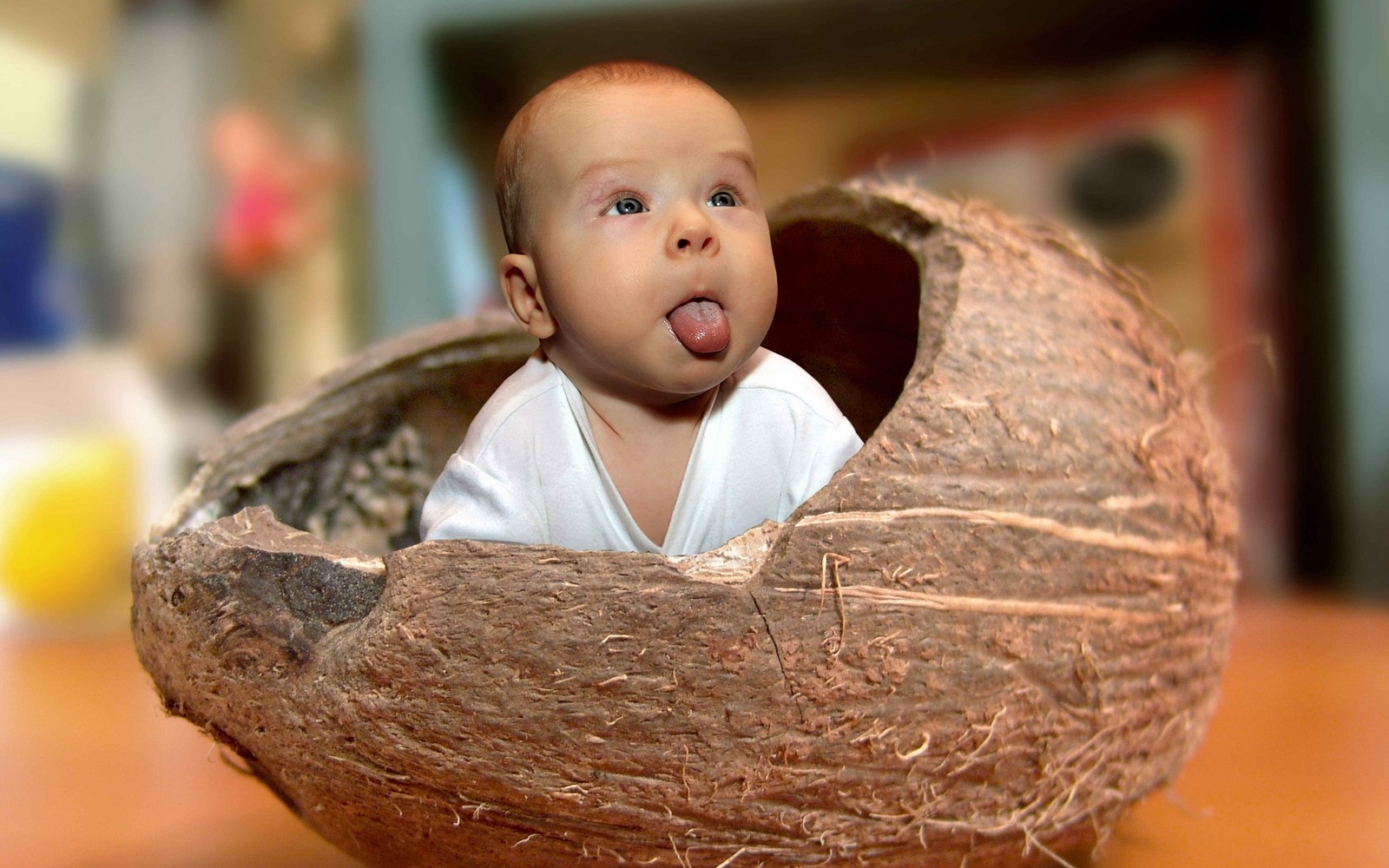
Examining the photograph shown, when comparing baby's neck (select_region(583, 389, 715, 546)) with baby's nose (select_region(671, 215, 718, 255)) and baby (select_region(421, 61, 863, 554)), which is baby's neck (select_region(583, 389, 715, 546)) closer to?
baby (select_region(421, 61, 863, 554))

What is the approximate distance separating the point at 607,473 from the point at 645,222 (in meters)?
0.27

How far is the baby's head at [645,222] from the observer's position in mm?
1144

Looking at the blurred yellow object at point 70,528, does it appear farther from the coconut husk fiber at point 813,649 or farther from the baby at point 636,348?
the baby at point 636,348

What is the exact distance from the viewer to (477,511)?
3.92 feet

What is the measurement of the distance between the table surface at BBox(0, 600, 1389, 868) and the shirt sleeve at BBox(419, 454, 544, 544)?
0.36 meters

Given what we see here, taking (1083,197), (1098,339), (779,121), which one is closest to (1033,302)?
(1098,339)

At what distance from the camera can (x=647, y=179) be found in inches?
45.3

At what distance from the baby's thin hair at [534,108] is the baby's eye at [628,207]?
11 cm

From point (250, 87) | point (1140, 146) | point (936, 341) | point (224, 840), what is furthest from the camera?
point (1140, 146)

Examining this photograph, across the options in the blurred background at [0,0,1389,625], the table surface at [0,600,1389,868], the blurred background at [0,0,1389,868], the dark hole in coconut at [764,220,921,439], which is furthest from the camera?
the blurred background at [0,0,1389,625]

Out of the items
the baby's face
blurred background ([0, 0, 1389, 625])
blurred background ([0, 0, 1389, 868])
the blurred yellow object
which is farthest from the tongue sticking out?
the blurred yellow object

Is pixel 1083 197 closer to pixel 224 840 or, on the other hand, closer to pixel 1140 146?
pixel 1140 146

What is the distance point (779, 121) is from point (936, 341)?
1953mm

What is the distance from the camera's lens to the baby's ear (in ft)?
4.05
